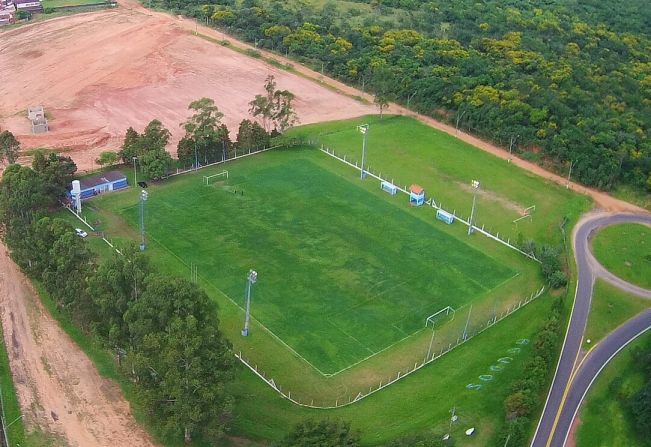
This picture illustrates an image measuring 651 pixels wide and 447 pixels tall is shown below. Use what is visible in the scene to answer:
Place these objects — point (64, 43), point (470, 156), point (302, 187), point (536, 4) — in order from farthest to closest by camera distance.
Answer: point (536, 4)
point (64, 43)
point (470, 156)
point (302, 187)

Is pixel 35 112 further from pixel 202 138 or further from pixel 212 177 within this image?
pixel 212 177

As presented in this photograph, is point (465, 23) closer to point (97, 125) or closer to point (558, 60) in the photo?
point (558, 60)

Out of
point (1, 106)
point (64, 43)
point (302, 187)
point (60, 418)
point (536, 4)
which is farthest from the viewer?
point (536, 4)

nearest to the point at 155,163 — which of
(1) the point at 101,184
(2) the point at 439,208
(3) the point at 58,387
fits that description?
(1) the point at 101,184

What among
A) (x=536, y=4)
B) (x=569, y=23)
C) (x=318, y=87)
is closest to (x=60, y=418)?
(x=318, y=87)

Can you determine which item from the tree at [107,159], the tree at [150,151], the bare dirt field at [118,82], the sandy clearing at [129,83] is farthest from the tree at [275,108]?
the tree at [107,159]

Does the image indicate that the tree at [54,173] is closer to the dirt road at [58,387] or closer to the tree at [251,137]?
the dirt road at [58,387]
